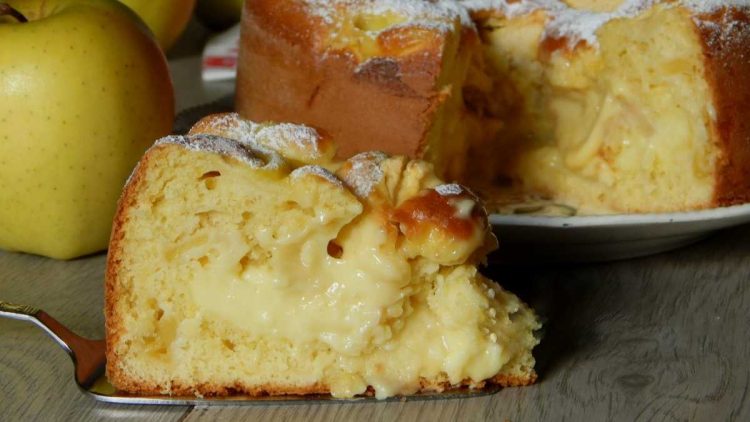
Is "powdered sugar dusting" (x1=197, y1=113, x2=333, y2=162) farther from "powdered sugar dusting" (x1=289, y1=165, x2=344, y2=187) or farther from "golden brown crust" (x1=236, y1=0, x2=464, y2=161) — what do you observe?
"golden brown crust" (x1=236, y1=0, x2=464, y2=161)

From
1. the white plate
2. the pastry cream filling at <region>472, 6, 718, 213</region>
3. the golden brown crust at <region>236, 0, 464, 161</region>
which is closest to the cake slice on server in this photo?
the white plate

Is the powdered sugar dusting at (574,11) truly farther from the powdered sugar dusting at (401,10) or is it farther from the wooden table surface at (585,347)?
the wooden table surface at (585,347)

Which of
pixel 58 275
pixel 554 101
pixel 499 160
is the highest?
pixel 554 101

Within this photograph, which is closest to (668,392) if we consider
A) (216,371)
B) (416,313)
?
(416,313)

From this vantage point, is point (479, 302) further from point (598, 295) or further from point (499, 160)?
point (499, 160)

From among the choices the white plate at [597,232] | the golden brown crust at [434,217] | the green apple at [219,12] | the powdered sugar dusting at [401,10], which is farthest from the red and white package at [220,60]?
the golden brown crust at [434,217]
